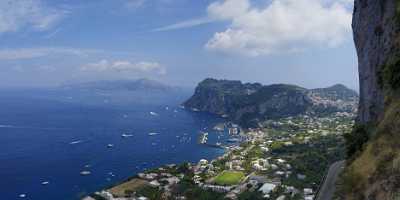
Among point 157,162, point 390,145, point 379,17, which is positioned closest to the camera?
point 390,145

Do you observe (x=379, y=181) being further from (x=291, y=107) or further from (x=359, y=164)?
(x=291, y=107)

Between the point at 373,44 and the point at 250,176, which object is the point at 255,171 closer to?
the point at 250,176

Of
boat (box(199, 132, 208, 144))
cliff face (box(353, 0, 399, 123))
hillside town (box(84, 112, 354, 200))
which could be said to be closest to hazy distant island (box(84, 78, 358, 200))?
hillside town (box(84, 112, 354, 200))

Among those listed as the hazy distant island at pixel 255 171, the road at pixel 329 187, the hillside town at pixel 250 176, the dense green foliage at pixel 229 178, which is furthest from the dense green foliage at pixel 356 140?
the dense green foliage at pixel 229 178

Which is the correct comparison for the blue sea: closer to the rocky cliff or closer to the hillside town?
the hillside town

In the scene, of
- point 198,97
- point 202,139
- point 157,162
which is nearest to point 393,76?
point 157,162

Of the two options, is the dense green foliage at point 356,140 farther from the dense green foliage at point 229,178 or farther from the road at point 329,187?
the dense green foliage at point 229,178

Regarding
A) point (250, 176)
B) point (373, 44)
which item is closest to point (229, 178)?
point (250, 176)

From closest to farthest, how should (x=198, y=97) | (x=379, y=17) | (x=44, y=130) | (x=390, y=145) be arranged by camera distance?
(x=390, y=145), (x=379, y=17), (x=44, y=130), (x=198, y=97)
